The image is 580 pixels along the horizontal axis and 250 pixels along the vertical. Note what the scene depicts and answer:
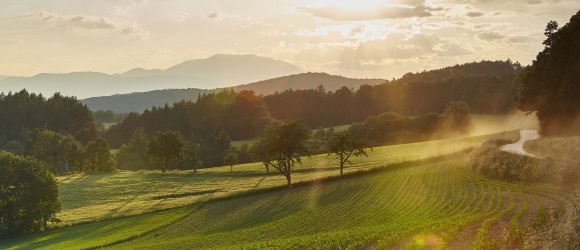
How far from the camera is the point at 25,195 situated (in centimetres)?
6788

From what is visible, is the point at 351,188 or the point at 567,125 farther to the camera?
the point at 567,125

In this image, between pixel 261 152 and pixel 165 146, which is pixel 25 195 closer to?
pixel 261 152

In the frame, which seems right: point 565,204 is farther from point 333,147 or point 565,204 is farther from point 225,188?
point 225,188

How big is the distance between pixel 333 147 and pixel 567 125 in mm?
36632

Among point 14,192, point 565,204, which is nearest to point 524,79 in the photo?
point 565,204

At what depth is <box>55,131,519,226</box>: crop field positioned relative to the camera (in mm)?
75188

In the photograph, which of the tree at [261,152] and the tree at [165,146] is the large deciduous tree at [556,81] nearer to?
the tree at [261,152]

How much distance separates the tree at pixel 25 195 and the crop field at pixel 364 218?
402 cm

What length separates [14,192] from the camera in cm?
6781

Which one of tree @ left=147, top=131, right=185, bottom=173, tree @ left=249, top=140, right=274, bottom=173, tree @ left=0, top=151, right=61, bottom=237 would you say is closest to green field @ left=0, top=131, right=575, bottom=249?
tree @ left=0, top=151, right=61, bottom=237

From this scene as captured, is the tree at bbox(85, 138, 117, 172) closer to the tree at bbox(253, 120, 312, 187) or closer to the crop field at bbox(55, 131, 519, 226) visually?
the crop field at bbox(55, 131, 519, 226)

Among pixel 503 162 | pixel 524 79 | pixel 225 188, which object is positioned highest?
pixel 524 79

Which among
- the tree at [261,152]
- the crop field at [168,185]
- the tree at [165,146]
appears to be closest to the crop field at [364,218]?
the crop field at [168,185]

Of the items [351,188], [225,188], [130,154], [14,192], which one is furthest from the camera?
[130,154]
